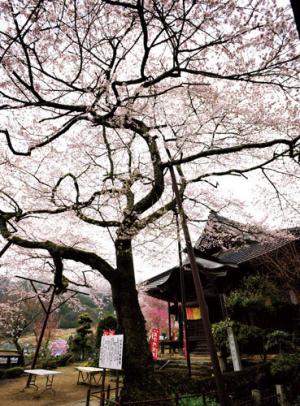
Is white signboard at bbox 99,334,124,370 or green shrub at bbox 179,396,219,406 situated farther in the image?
green shrub at bbox 179,396,219,406

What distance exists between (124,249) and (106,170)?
10.1 ft

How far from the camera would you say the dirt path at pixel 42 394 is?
8828mm

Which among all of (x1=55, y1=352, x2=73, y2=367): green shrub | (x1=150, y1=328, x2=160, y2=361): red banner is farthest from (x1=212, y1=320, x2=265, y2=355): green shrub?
(x1=55, y1=352, x2=73, y2=367): green shrub

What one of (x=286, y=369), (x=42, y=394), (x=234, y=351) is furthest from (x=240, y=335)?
(x=42, y=394)

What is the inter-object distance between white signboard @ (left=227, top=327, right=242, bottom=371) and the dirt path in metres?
5.00

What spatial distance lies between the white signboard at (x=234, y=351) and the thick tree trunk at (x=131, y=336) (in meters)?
3.80

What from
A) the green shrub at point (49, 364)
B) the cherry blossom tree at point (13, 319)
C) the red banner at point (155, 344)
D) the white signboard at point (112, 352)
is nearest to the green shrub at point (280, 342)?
the red banner at point (155, 344)

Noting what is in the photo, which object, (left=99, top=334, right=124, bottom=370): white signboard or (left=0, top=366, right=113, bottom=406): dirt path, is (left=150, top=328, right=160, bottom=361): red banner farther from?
(left=99, top=334, right=124, bottom=370): white signboard

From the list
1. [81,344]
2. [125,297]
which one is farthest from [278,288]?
[81,344]

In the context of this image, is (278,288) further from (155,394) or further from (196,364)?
(155,394)

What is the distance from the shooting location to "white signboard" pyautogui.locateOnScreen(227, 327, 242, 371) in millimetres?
8875

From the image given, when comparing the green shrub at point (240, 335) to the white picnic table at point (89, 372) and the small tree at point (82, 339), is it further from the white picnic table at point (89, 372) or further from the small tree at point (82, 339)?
the small tree at point (82, 339)

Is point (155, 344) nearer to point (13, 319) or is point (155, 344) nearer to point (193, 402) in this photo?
point (193, 402)

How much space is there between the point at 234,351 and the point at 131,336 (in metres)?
4.35
